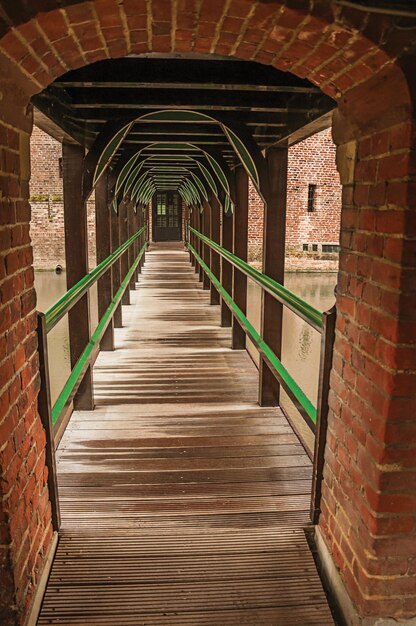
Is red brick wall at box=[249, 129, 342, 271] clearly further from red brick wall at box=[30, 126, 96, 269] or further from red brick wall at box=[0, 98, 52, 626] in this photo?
red brick wall at box=[0, 98, 52, 626]

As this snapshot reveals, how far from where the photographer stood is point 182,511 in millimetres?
2531

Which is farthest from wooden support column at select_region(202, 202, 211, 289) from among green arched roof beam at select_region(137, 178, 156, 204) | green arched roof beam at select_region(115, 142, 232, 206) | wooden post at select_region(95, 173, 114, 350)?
wooden post at select_region(95, 173, 114, 350)

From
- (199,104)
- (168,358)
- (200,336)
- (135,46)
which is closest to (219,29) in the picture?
(135,46)

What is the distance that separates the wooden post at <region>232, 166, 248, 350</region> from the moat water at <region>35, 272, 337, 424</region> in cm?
34

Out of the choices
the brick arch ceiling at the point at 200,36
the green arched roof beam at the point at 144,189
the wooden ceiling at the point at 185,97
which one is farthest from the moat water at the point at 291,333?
the brick arch ceiling at the point at 200,36

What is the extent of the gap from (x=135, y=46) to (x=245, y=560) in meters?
2.03

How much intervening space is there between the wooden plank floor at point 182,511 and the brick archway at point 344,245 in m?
0.25

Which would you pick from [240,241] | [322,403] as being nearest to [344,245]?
[322,403]

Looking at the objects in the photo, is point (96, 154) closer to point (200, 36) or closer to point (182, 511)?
point (200, 36)

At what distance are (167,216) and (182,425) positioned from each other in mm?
19625

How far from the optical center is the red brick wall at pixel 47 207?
16547 millimetres

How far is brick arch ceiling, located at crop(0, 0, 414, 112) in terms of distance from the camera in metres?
1.45

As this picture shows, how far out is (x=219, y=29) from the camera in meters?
1.64

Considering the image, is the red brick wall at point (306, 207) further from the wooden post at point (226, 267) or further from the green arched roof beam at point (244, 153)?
the green arched roof beam at point (244, 153)
